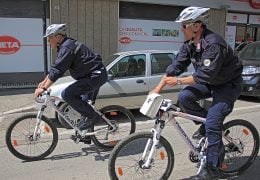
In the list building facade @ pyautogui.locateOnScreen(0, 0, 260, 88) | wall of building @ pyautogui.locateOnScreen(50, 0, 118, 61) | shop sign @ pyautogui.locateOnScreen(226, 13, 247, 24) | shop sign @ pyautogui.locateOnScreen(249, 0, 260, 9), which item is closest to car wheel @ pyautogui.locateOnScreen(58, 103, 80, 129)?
building facade @ pyautogui.locateOnScreen(0, 0, 260, 88)

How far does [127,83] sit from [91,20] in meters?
5.61

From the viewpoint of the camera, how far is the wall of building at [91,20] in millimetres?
11273

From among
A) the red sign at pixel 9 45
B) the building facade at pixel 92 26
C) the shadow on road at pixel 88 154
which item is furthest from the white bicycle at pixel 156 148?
the red sign at pixel 9 45

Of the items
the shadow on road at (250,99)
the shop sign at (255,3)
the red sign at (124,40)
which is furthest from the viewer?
the shop sign at (255,3)

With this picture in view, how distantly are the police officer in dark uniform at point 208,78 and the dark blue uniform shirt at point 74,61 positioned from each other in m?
1.33

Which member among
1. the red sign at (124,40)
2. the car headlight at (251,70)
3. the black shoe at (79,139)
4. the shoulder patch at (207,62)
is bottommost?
the black shoe at (79,139)

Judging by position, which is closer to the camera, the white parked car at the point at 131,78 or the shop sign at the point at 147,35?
the white parked car at the point at 131,78

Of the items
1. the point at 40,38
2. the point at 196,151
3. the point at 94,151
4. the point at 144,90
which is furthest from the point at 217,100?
the point at 40,38

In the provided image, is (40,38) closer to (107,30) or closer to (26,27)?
(26,27)

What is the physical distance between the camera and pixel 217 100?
362cm

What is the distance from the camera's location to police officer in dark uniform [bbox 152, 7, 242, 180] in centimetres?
336

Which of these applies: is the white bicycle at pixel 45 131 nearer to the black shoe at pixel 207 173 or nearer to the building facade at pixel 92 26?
the black shoe at pixel 207 173

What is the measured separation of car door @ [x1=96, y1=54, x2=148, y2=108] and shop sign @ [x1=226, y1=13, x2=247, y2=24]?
10.2 m

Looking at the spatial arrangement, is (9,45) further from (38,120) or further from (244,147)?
(244,147)
